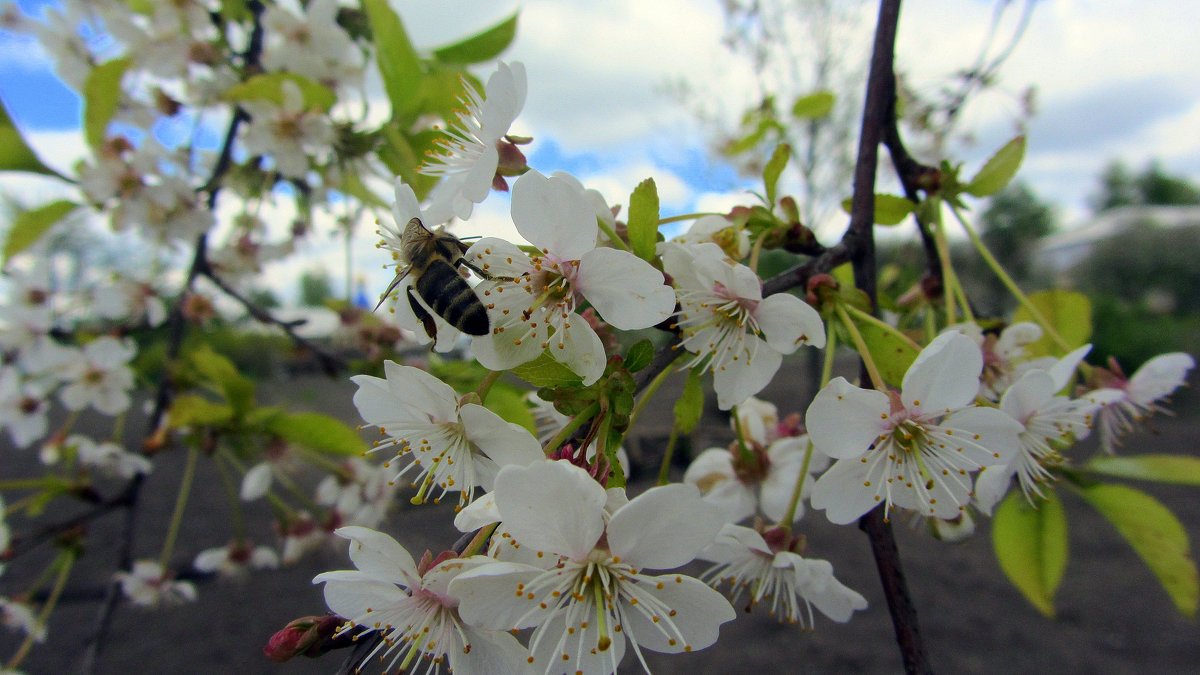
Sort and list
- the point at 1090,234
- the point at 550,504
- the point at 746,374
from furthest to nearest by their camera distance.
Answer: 1. the point at 1090,234
2. the point at 746,374
3. the point at 550,504

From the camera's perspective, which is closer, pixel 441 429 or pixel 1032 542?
pixel 441 429

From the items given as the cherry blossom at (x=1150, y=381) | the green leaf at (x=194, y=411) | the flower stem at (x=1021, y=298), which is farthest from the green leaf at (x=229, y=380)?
the cherry blossom at (x=1150, y=381)

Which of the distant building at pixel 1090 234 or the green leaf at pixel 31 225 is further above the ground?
the distant building at pixel 1090 234

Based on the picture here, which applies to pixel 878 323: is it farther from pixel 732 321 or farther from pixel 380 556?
pixel 380 556

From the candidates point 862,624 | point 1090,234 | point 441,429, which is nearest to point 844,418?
point 441,429

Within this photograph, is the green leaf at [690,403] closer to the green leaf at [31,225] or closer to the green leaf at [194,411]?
the green leaf at [194,411]
